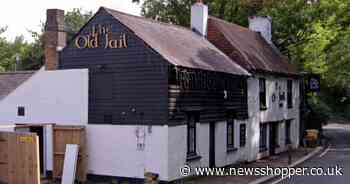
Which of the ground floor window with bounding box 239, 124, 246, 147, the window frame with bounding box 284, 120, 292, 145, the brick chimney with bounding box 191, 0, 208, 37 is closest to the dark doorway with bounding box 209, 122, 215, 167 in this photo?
the ground floor window with bounding box 239, 124, 246, 147

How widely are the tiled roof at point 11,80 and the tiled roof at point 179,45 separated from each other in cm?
1000

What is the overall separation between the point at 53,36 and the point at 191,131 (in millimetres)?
7125

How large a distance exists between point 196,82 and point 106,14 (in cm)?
413

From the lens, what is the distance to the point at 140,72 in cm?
1925

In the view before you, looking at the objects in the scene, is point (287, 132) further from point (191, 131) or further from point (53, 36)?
point (53, 36)

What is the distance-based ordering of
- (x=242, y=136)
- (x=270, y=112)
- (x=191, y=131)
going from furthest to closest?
1. (x=270, y=112)
2. (x=242, y=136)
3. (x=191, y=131)

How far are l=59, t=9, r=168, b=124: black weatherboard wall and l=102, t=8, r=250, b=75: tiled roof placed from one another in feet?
1.27

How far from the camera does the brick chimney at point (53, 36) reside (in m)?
22.0

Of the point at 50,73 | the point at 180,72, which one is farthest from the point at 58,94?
the point at 180,72

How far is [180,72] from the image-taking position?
19.3 metres

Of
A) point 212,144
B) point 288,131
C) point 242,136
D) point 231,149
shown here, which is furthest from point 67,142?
point 288,131

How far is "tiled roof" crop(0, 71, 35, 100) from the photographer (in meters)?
29.6

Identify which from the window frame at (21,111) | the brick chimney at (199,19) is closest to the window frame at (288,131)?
the brick chimney at (199,19)

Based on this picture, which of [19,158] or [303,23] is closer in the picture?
[19,158]
